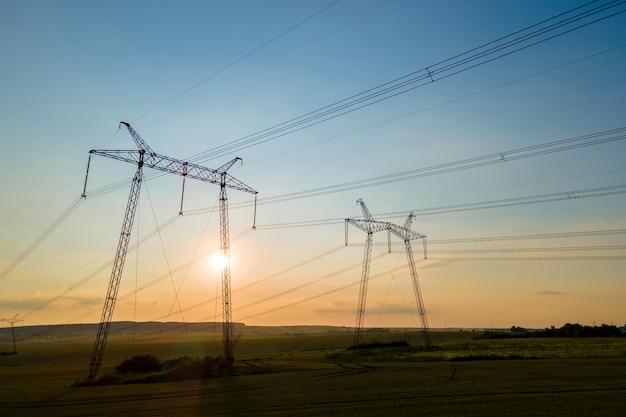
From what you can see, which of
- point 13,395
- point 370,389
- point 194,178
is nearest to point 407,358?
point 370,389

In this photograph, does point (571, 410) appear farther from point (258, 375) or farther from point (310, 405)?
point (258, 375)

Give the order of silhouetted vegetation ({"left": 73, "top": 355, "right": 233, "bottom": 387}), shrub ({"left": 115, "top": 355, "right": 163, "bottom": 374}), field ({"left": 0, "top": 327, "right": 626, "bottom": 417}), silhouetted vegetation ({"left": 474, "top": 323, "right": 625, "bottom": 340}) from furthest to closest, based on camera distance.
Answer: silhouetted vegetation ({"left": 474, "top": 323, "right": 625, "bottom": 340}), shrub ({"left": 115, "top": 355, "right": 163, "bottom": 374}), silhouetted vegetation ({"left": 73, "top": 355, "right": 233, "bottom": 387}), field ({"left": 0, "top": 327, "right": 626, "bottom": 417})

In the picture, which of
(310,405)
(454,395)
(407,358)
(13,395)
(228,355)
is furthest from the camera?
(407,358)

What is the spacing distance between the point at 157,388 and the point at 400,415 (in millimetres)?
27089

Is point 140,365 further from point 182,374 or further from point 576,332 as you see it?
point 576,332

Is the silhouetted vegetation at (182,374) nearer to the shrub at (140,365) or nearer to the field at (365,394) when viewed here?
the field at (365,394)

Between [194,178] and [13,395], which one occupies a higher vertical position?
[194,178]

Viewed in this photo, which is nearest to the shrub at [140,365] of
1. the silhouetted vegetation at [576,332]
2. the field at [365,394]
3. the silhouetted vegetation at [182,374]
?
the silhouetted vegetation at [182,374]

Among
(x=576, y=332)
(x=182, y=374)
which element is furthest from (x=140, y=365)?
(x=576, y=332)

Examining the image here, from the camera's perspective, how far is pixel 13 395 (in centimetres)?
4078

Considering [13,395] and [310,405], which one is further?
[13,395]

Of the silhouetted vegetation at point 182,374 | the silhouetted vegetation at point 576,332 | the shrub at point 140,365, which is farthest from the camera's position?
the silhouetted vegetation at point 576,332

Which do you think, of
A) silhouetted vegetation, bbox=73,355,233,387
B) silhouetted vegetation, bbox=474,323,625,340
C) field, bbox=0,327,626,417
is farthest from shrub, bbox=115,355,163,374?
silhouetted vegetation, bbox=474,323,625,340

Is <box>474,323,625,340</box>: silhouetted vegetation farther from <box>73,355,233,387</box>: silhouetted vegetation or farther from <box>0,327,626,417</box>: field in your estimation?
<box>73,355,233,387</box>: silhouetted vegetation
